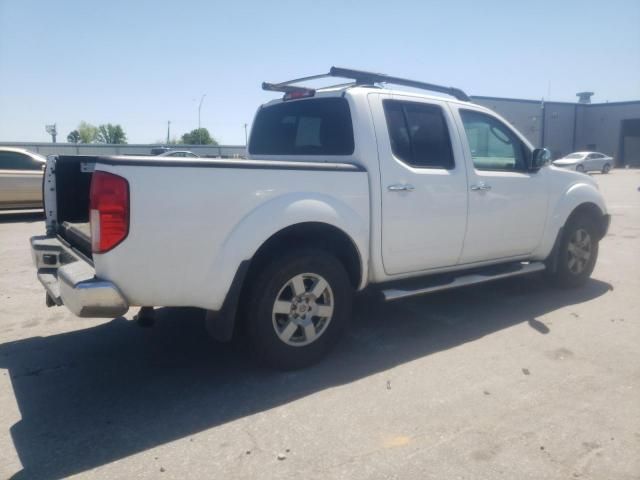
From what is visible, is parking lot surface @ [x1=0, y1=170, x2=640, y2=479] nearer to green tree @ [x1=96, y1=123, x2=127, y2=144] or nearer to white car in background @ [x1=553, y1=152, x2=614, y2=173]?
white car in background @ [x1=553, y1=152, x2=614, y2=173]

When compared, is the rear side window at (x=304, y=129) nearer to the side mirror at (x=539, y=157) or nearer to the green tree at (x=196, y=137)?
the side mirror at (x=539, y=157)

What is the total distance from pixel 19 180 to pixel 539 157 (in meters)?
11.1

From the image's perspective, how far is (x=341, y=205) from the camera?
3682 millimetres

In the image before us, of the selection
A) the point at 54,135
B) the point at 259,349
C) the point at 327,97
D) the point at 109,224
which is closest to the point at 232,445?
the point at 259,349

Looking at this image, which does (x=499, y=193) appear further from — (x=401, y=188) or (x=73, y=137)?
(x=73, y=137)

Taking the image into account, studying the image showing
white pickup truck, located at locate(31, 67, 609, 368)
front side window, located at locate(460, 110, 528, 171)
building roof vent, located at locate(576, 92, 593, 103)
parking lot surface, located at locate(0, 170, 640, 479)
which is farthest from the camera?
building roof vent, located at locate(576, 92, 593, 103)

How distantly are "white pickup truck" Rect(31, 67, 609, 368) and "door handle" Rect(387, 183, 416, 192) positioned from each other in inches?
0.5

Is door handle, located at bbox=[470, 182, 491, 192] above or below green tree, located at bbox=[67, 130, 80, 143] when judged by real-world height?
below

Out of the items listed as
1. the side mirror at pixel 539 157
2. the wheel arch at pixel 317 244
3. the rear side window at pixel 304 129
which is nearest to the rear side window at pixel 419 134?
the rear side window at pixel 304 129

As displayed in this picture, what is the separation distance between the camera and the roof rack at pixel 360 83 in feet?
14.1

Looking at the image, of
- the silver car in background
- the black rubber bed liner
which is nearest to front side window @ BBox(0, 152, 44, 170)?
the silver car in background

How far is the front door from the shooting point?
15.2 ft

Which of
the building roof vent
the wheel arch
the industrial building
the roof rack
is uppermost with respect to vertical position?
the building roof vent

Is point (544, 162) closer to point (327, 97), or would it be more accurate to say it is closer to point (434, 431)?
point (327, 97)
